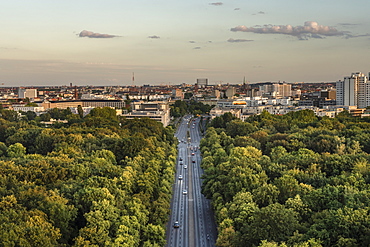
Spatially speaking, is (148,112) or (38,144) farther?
(148,112)

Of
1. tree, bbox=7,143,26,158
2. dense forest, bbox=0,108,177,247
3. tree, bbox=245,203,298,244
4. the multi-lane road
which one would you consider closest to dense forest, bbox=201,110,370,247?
tree, bbox=245,203,298,244

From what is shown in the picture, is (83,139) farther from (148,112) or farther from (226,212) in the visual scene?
(148,112)

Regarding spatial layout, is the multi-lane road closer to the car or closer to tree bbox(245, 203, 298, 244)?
the car

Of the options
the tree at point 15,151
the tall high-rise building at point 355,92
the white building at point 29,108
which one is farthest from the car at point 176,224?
the white building at point 29,108

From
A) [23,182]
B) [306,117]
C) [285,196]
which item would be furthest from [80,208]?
[306,117]

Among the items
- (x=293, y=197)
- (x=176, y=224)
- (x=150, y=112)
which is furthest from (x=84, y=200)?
(x=150, y=112)

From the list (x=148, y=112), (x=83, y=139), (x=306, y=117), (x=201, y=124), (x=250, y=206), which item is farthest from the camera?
(x=201, y=124)

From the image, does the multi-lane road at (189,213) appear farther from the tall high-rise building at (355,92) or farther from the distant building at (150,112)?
the tall high-rise building at (355,92)
